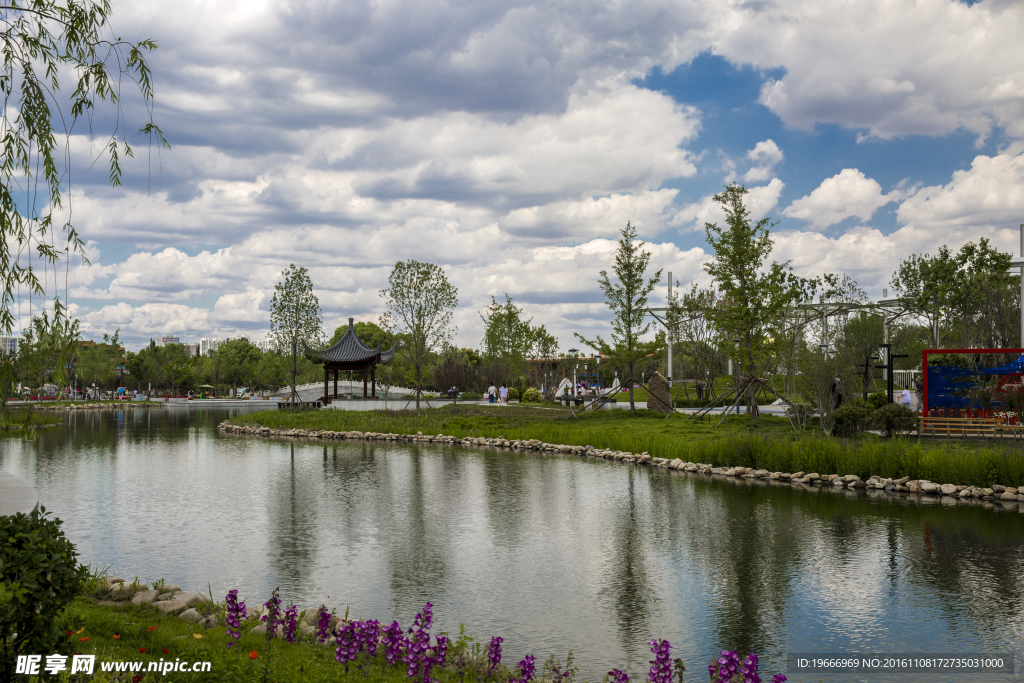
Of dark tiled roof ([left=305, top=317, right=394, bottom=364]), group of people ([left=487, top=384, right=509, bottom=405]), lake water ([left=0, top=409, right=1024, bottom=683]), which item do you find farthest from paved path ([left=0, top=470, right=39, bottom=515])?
group of people ([left=487, top=384, right=509, bottom=405])

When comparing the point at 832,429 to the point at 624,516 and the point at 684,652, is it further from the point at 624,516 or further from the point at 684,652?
the point at 684,652

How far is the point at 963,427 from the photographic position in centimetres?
1823

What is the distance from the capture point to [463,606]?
7.10m

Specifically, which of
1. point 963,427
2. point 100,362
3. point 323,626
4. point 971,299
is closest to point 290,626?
point 323,626

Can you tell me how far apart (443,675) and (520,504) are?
7686mm

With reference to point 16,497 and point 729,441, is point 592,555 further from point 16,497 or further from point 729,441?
point 729,441

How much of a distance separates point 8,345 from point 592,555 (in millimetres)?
6736

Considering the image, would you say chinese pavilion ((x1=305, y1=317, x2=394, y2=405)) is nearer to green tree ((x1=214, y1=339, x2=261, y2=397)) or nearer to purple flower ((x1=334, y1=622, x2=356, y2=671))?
purple flower ((x1=334, y1=622, x2=356, y2=671))

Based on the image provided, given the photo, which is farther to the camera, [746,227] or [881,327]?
[881,327]

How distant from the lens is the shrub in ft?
59.5

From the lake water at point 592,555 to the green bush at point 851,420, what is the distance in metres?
4.94

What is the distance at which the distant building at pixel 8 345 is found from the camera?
17.9 ft

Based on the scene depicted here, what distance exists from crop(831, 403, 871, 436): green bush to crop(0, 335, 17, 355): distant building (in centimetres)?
1757

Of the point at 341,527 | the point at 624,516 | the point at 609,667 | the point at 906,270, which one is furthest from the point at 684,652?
the point at 906,270
